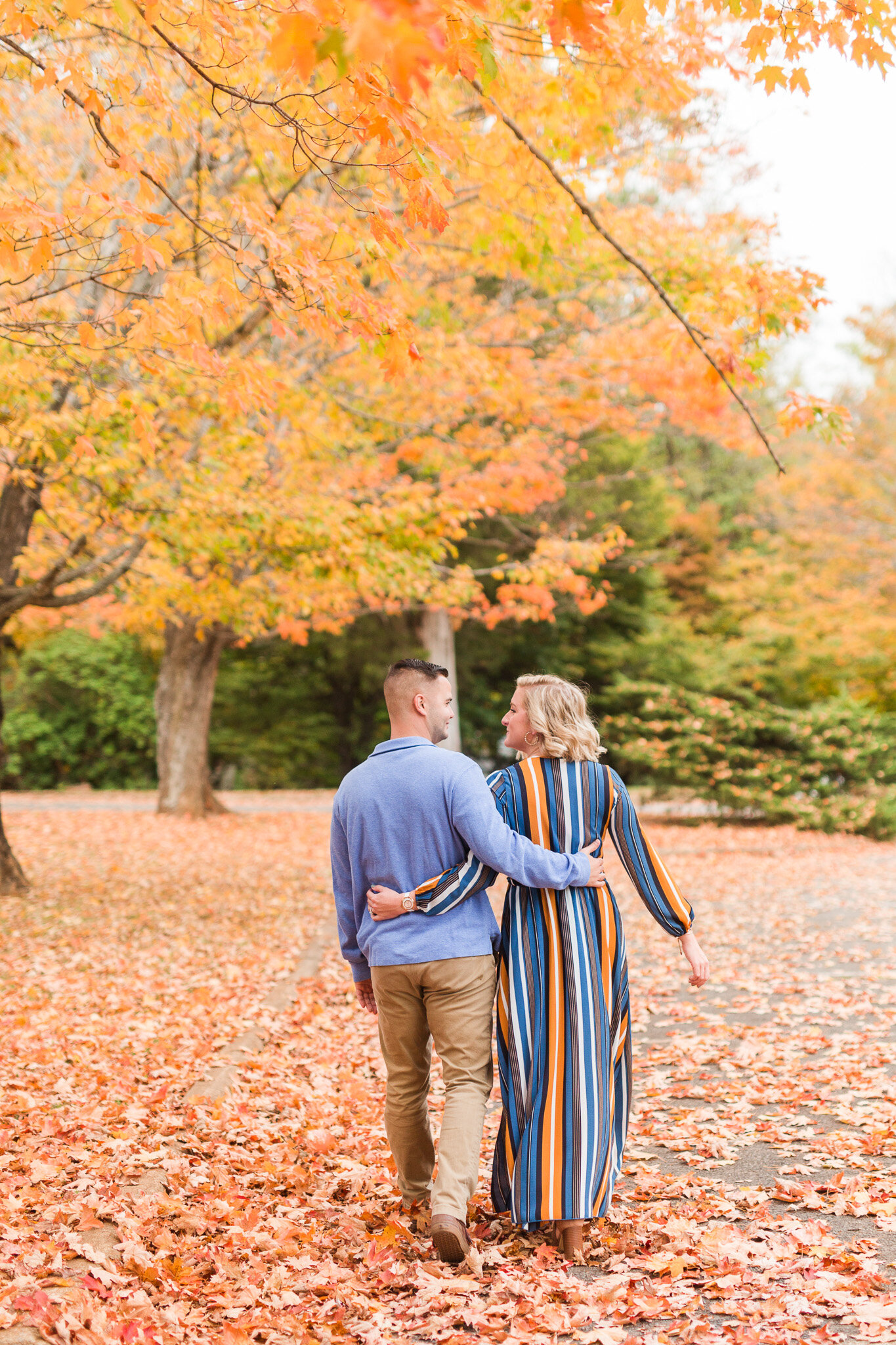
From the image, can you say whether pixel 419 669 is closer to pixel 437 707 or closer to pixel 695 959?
pixel 437 707

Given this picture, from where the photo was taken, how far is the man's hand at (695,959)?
11.0ft

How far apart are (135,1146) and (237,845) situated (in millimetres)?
10680

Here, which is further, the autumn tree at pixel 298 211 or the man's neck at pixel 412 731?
the autumn tree at pixel 298 211

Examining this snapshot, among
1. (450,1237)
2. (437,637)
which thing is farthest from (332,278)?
(437,637)

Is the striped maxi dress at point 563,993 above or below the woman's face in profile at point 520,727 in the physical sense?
below

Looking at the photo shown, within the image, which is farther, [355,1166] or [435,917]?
[355,1166]

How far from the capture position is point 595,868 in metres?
3.29

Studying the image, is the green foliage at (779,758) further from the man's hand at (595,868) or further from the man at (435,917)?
the man at (435,917)

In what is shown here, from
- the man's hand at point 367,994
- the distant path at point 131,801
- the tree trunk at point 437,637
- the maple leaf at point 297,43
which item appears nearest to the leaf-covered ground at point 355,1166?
the man's hand at point 367,994

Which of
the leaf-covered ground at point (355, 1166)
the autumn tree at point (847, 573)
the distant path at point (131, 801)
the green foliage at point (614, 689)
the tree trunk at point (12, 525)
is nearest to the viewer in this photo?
the leaf-covered ground at point (355, 1166)

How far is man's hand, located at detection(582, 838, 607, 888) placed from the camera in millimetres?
3282

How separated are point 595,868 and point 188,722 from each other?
14586 millimetres

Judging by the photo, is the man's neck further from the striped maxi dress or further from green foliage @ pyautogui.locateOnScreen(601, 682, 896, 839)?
green foliage @ pyautogui.locateOnScreen(601, 682, 896, 839)

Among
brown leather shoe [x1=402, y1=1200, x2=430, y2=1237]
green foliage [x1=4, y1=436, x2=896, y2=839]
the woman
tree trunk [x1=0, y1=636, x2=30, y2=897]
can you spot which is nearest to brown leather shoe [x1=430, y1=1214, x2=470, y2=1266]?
the woman
